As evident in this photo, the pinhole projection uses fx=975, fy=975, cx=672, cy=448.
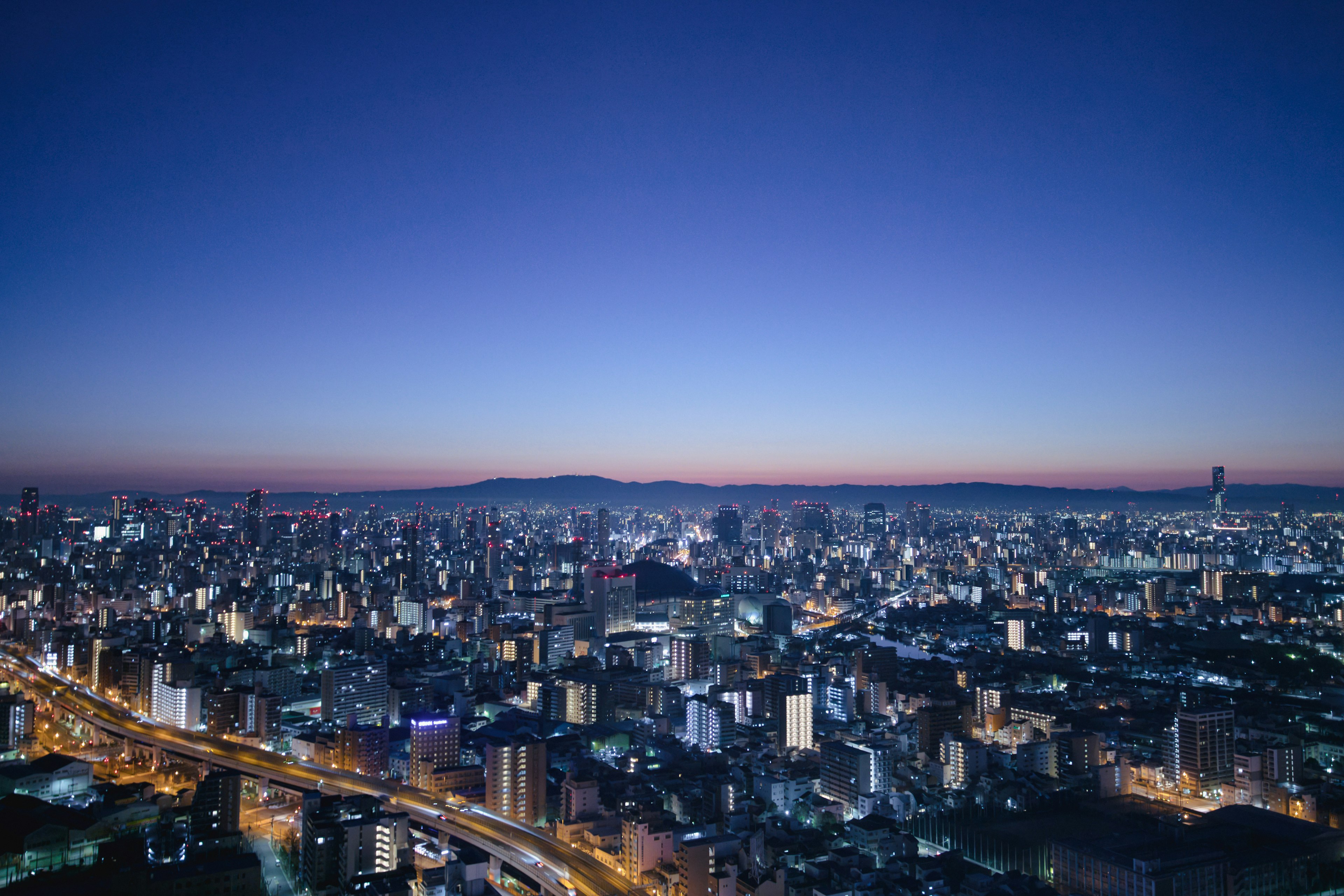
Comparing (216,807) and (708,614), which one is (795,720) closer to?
(216,807)

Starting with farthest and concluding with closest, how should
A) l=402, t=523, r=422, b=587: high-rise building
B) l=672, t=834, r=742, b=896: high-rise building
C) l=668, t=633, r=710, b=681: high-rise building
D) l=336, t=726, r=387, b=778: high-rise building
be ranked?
1. l=402, t=523, r=422, b=587: high-rise building
2. l=668, t=633, r=710, b=681: high-rise building
3. l=336, t=726, r=387, b=778: high-rise building
4. l=672, t=834, r=742, b=896: high-rise building

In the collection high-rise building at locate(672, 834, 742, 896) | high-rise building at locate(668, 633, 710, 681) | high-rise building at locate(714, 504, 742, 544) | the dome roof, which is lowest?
high-rise building at locate(668, 633, 710, 681)

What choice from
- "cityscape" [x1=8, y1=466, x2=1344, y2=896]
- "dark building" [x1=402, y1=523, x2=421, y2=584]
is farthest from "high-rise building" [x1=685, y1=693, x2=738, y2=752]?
"dark building" [x1=402, y1=523, x2=421, y2=584]

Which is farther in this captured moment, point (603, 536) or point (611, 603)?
point (603, 536)

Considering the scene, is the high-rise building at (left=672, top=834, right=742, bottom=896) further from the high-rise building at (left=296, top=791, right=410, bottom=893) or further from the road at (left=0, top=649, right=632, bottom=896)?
the high-rise building at (left=296, top=791, right=410, bottom=893)

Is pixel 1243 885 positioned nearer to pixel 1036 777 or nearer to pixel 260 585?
pixel 1036 777

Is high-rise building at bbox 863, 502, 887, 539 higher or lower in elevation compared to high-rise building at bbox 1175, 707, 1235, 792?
higher

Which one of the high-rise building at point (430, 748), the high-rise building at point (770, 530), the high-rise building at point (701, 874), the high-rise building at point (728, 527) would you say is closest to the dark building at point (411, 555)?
the high-rise building at point (728, 527)

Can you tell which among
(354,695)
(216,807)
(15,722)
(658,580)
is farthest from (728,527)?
(216,807)
